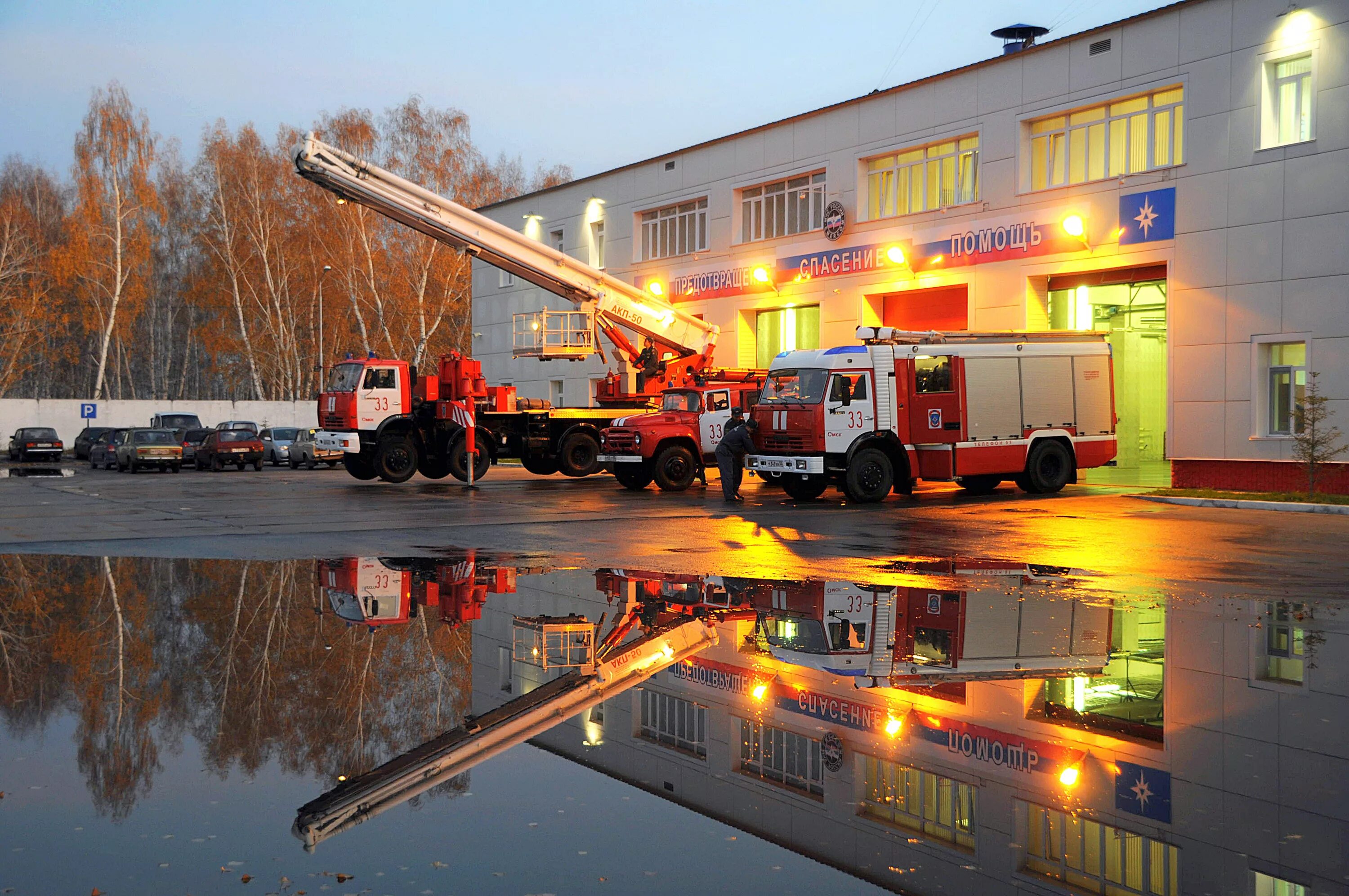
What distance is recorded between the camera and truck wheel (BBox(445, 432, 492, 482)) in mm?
27453

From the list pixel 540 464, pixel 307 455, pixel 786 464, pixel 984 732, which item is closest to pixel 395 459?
pixel 540 464

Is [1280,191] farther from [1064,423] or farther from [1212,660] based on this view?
[1212,660]

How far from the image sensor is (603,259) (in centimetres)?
4044

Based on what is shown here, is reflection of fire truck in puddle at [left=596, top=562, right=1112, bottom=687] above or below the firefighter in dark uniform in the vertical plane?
below

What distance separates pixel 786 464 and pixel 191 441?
94.0 feet

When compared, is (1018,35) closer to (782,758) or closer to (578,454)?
(578,454)

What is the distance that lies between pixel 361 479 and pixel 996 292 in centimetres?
1548

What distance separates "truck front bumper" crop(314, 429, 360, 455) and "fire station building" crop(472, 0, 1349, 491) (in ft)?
37.2

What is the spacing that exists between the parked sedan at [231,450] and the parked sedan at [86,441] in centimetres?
1204

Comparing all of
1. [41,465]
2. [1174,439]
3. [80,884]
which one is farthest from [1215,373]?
[41,465]

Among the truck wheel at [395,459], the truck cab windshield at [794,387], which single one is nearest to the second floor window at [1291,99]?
the truck cab windshield at [794,387]

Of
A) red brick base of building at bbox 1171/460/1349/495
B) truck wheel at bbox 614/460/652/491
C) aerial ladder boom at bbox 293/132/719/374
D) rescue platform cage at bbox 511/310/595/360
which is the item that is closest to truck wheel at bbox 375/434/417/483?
rescue platform cage at bbox 511/310/595/360

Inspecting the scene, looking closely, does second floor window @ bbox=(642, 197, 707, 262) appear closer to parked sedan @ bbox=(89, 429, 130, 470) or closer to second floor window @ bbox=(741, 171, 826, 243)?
second floor window @ bbox=(741, 171, 826, 243)

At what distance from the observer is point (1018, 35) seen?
31453 millimetres
